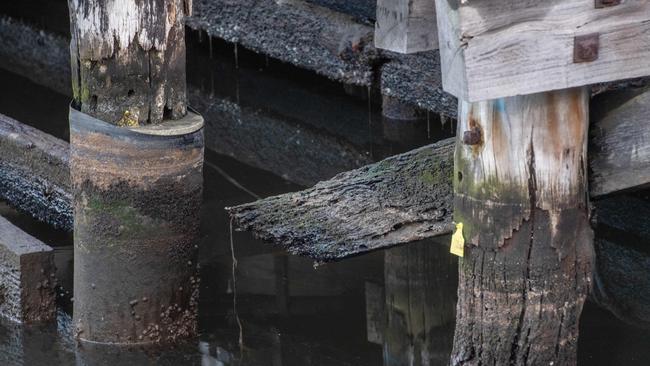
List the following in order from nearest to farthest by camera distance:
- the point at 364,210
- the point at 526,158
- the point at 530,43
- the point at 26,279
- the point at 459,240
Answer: the point at 530,43 < the point at 526,158 < the point at 459,240 < the point at 364,210 < the point at 26,279

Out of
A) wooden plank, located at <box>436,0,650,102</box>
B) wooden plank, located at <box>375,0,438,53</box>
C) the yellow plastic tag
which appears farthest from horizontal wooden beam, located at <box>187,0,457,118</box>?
wooden plank, located at <box>436,0,650,102</box>

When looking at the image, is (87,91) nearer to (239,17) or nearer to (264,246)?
(264,246)

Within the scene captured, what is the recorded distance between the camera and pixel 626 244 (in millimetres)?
5742

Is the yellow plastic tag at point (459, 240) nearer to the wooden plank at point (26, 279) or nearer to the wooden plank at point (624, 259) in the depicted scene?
the wooden plank at point (624, 259)

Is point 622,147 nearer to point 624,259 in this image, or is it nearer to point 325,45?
point 624,259

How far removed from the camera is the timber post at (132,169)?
4.45 metres

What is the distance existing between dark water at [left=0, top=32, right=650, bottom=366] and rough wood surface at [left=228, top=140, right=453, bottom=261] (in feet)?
1.48

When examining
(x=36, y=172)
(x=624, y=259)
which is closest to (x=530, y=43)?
(x=624, y=259)

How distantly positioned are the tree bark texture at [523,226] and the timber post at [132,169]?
110 cm

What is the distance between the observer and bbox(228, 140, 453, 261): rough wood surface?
4.39 metres

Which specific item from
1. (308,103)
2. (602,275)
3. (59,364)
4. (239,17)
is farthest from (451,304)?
(239,17)

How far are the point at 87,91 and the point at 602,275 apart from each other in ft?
7.61

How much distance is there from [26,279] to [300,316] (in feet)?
3.48

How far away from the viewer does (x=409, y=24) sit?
404 centimetres
